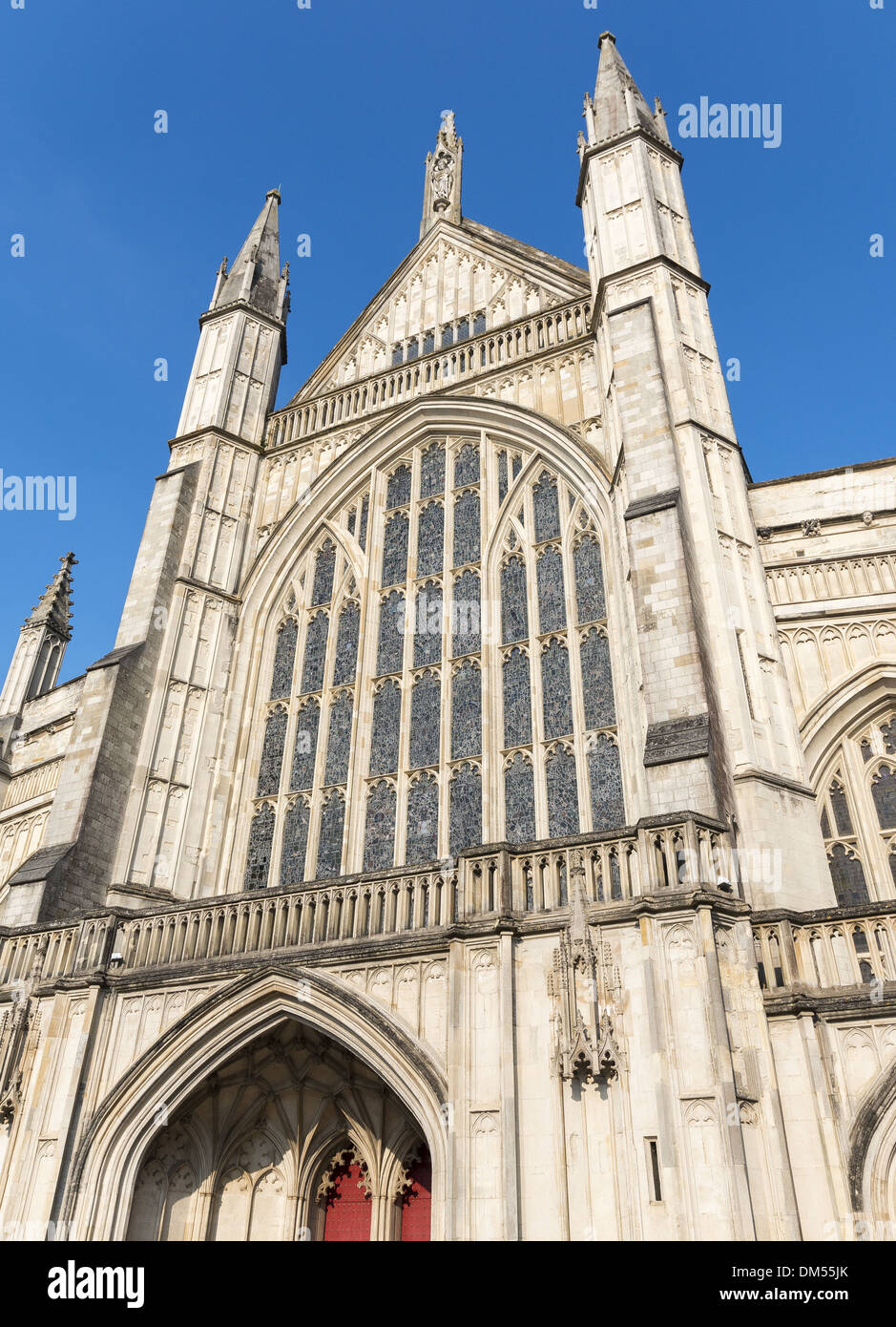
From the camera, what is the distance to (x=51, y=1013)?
10.6 meters

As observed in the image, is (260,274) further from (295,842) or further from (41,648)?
(295,842)

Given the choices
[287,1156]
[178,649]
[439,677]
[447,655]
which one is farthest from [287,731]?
[287,1156]

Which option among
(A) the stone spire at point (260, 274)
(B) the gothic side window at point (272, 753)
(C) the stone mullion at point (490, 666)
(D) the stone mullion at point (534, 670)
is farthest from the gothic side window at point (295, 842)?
(A) the stone spire at point (260, 274)

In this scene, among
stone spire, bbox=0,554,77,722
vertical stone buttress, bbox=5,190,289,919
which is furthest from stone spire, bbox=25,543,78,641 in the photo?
vertical stone buttress, bbox=5,190,289,919

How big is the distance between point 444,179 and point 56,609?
12712 mm

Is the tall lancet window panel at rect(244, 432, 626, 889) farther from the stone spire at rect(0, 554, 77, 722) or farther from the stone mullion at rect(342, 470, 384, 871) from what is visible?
the stone spire at rect(0, 554, 77, 722)

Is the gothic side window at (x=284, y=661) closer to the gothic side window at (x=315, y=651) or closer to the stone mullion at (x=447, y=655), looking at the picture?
the gothic side window at (x=315, y=651)

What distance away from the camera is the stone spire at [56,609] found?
21.2 metres

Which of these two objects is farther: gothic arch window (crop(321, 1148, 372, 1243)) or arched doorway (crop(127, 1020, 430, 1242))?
gothic arch window (crop(321, 1148, 372, 1243))

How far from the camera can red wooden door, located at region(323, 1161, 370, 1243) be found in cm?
1048

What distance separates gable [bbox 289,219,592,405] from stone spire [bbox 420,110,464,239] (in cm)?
82

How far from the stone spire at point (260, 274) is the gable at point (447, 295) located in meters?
1.90
